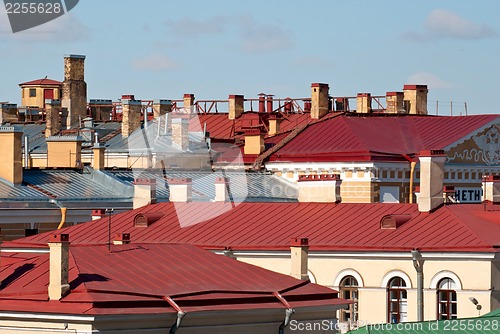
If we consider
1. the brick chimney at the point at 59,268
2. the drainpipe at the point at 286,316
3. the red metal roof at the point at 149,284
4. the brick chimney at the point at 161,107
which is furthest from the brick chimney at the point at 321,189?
the brick chimney at the point at 161,107

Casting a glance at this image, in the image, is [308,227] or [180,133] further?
[180,133]

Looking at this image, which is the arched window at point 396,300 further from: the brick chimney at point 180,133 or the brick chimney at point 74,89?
the brick chimney at point 74,89

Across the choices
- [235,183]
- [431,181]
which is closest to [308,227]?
[431,181]

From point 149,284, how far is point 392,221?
12.6 metres

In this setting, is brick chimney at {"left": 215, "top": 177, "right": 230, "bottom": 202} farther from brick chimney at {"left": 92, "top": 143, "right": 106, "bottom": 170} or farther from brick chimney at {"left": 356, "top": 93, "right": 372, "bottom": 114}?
brick chimney at {"left": 356, "top": 93, "right": 372, "bottom": 114}

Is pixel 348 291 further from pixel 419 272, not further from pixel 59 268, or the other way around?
pixel 59 268

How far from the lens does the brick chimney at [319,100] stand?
7256 cm

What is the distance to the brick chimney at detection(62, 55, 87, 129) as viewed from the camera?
82000 mm

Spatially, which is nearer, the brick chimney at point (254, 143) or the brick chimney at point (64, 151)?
the brick chimney at point (254, 143)

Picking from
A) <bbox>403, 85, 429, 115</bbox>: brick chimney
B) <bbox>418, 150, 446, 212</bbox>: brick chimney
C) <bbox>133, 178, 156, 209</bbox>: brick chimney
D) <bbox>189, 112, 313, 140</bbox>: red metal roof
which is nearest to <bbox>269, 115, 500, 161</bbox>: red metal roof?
<bbox>189, 112, 313, 140</bbox>: red metal roof

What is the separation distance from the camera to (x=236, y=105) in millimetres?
77625

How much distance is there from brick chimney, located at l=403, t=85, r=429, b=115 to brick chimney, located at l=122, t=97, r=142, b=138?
1002 cm

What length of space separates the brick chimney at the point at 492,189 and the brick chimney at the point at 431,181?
157 centimetres

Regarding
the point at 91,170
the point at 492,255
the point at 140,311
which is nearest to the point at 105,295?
the point at 140,311
